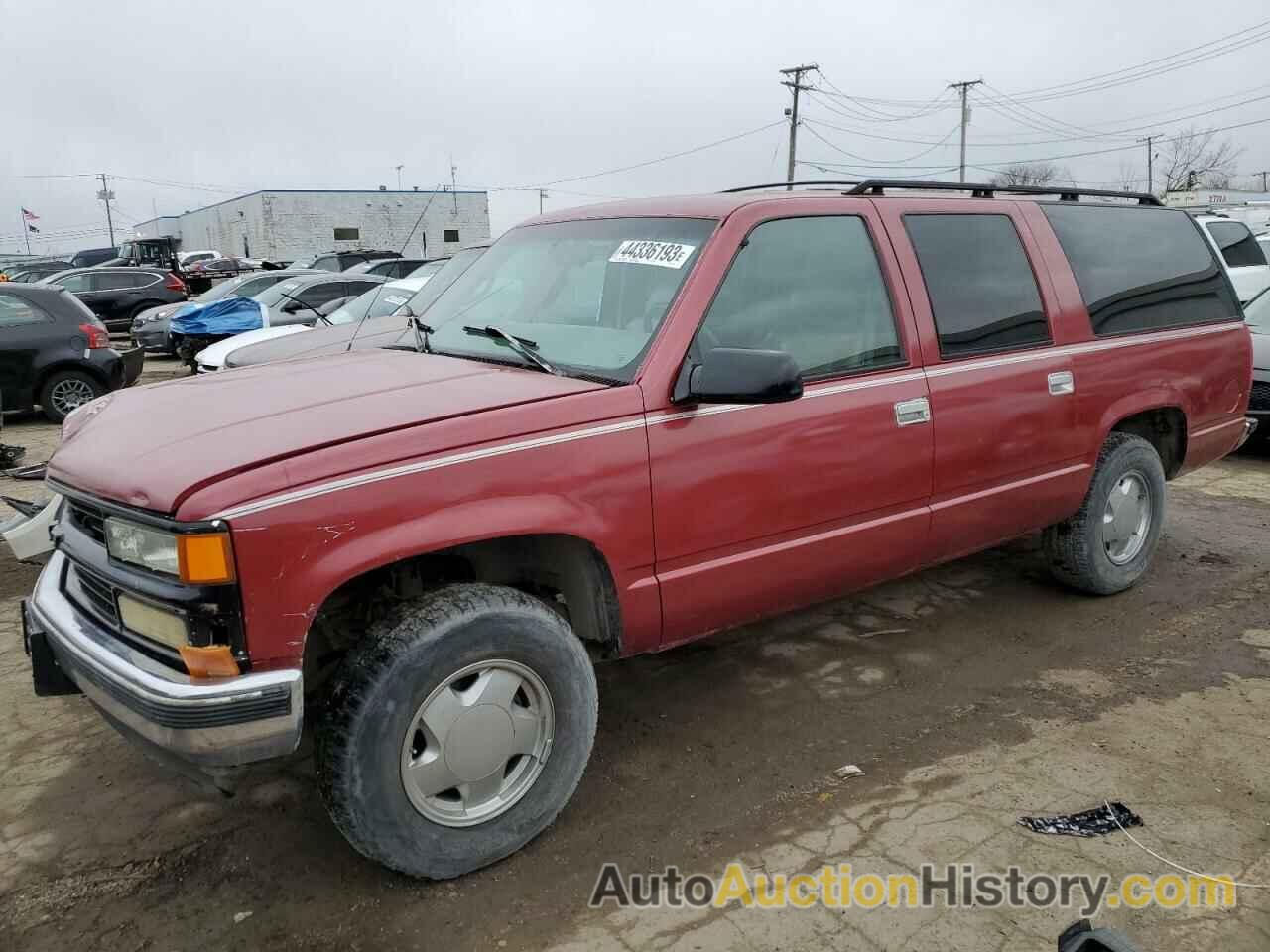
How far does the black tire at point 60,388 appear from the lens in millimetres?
10297

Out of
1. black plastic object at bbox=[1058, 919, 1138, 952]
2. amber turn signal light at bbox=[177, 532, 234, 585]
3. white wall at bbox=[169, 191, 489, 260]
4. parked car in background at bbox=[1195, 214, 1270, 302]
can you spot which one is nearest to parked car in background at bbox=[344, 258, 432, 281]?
parked car in background at bbox=[1195, 214, 1270, 302]

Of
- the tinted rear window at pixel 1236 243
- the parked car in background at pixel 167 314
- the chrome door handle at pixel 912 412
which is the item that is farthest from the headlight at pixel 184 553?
the parked car in background at pixel 167 314

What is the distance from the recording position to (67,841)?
2.99 m

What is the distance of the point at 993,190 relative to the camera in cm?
438

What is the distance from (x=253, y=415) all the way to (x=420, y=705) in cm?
96

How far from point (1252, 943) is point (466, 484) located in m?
2.38

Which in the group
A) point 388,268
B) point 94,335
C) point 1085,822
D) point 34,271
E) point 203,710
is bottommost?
point 1085,822

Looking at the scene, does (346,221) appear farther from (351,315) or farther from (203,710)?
(203,710)

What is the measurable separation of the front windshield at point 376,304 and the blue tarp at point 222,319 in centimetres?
296

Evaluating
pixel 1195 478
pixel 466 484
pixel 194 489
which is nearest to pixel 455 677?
pixel 466 484

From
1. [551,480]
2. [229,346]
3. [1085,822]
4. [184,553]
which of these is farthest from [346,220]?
[1085,822]

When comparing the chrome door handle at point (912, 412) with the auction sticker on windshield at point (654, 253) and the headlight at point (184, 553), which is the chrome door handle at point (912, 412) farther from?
the headlight at point (184, 553)

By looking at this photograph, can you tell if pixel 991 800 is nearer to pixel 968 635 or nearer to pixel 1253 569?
pixel 968 635

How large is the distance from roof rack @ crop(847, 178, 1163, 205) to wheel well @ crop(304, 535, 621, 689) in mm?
1895
